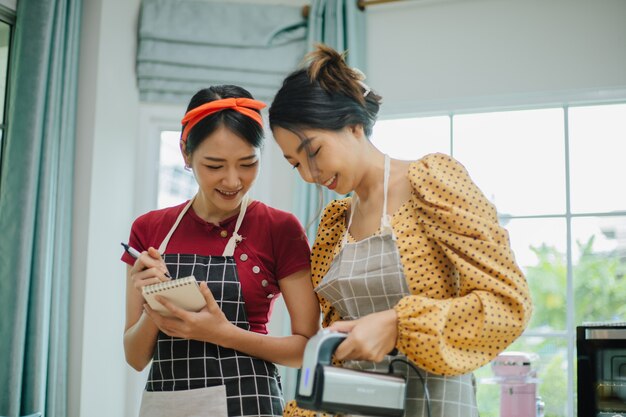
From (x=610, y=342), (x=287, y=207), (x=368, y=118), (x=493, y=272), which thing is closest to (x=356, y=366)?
(x=493, y=272)

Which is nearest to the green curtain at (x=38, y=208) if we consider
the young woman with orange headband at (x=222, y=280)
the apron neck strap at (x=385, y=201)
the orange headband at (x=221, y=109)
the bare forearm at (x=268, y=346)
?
A: the young woman with orange headband at (x=222, y=280)

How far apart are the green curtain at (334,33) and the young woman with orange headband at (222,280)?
4.59 feet

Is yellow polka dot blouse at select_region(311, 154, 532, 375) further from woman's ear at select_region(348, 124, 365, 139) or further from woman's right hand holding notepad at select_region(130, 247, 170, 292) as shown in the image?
woman's right hand holding notepad at select_region(130, 247, 170, 292)

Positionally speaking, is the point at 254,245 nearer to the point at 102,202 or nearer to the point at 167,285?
the point at 167,285

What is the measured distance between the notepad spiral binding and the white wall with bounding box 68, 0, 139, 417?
167 cm

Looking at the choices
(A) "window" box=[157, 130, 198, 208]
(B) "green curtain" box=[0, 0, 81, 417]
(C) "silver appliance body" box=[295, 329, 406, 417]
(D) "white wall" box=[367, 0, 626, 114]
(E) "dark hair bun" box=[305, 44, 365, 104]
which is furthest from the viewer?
(A) "window" box=[157, 130, 198, 208]

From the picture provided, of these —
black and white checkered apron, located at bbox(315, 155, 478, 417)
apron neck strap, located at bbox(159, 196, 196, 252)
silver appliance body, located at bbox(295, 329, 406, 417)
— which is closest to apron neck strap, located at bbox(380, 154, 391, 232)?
black and white checkered apron, located at bbox(315, 155, 478, 417)

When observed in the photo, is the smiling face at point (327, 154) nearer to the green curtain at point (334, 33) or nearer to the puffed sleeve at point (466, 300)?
the puffed sleeve at point (466, 300)

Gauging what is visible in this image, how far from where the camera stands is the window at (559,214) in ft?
9.41

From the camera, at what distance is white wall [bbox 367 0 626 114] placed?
9.34 feet

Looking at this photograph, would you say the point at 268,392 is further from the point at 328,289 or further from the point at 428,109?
the point at 428,109

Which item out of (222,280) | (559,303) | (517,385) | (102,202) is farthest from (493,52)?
(222,280)

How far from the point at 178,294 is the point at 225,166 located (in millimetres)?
293

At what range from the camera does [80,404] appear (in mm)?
2861
